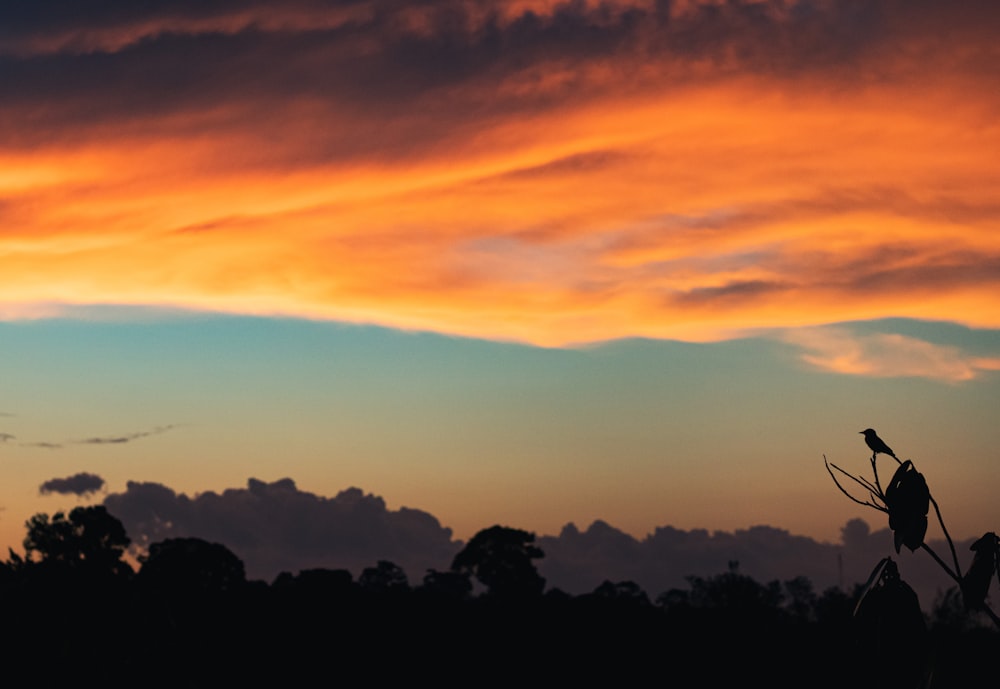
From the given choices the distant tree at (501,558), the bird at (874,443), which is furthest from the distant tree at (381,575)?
the bird at (874,443)

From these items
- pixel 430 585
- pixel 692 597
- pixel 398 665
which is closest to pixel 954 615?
pixel 692 597

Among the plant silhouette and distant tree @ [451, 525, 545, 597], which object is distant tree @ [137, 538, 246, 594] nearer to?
distant tree @ [451, 525, 545, 597]

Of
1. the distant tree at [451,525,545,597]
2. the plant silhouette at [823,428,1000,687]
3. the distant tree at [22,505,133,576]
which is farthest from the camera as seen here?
the distant tree at [451,525,545,597]

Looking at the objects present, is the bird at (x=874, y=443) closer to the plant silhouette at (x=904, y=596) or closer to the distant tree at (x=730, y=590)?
the plant silhouette at (x=904, y=596)

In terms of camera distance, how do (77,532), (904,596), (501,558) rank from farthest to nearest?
(501,558)
(77,532)
(904,596)

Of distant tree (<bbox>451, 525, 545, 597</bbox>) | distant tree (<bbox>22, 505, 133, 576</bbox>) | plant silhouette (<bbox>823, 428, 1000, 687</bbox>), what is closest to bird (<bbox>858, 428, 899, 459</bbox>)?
plant silhouette (<bbox>823, 428, 1000, 687</bbox>)

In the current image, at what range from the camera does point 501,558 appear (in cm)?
11744

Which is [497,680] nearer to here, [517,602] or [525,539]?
[517,602]

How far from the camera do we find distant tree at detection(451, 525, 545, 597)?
116375 millimetres

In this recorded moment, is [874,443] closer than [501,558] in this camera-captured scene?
Yes

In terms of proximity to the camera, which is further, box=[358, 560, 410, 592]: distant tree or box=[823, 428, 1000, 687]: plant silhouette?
box=[358, 560, 410, 592]: distant tree

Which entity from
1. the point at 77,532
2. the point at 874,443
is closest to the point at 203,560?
the point at 77,532

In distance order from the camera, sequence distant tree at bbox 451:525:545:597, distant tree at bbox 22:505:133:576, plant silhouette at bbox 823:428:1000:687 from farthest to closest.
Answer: distant tree at bbox 451:525:545:597, distant tree at bbox 22:505:133:576, plant silhouette at bbox 823:428:1000:687

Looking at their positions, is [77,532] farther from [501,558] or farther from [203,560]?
[501,558]
